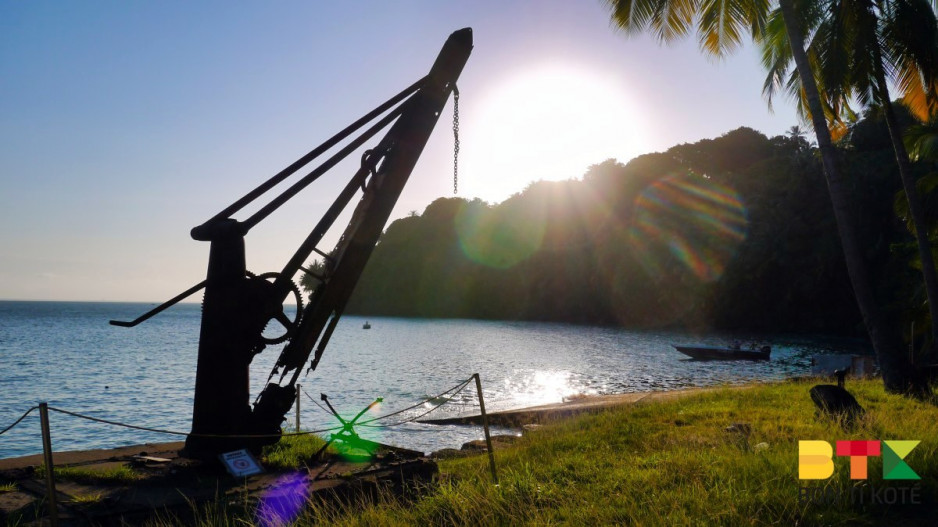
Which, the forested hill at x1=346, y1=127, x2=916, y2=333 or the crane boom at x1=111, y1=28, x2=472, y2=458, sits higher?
the forested hill at x1=346, y1=127, x2=916, y2=333

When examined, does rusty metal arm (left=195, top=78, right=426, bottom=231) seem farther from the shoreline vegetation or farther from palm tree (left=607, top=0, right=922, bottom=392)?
palm tree (left=607, top=0, right=922, bottom=392)

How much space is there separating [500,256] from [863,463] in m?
103

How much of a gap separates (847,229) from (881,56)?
5.15m

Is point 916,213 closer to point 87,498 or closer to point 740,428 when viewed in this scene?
point 740,428

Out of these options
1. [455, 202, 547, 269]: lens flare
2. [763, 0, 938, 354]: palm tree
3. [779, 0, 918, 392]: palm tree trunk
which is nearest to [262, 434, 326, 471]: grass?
[779, 0, 918, 392]: palm tree trunk

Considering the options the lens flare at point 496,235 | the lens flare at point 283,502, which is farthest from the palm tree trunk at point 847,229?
the lens flare at point 496,235

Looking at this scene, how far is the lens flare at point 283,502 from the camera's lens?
20.1 feet

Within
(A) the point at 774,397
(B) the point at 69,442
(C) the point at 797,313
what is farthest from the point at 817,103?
(C) the point at 797,313

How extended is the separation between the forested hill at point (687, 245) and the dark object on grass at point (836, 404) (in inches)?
684

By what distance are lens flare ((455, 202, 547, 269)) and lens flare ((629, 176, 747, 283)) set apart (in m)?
21.4

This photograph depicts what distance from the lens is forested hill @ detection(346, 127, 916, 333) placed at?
60.2 metres

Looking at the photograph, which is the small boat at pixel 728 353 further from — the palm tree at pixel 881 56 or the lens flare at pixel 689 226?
the lens flare at pixel 689 226

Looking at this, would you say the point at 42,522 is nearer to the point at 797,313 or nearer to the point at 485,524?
the point at 485,524

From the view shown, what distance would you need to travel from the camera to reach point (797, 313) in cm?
6481
